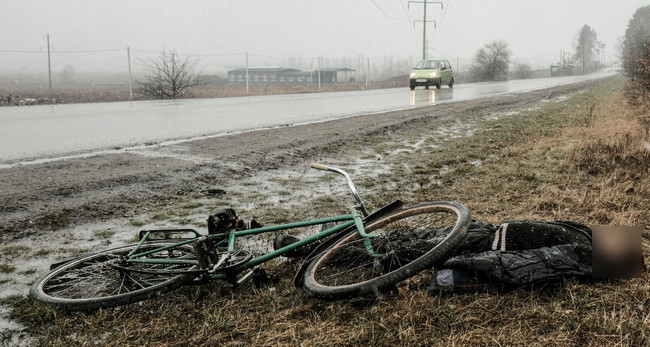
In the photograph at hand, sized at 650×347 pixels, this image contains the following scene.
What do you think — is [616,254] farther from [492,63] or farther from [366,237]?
[492,63]

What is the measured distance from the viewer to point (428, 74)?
33.5m

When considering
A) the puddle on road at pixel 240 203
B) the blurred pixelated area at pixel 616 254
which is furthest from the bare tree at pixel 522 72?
the blurred pixelated area at pixel 616 254

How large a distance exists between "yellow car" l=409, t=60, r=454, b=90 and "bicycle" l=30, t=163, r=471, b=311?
30363mm

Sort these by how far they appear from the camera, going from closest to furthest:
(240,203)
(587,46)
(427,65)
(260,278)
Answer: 1. (260,278)
2. (240,203)
3. (427,65)
4. (587,46)

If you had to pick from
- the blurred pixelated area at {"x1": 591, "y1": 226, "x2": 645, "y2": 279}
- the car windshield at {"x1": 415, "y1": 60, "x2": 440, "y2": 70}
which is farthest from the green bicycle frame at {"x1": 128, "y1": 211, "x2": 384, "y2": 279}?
the car windshield at {"x1": 415, "y1": 60, "x2": 440, "y2": 70}

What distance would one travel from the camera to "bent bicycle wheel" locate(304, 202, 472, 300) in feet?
11.0

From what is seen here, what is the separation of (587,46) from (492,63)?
8481 cm

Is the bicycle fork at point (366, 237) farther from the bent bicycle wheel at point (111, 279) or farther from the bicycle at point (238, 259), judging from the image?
the bent bicycle wheel at point (111, 279)

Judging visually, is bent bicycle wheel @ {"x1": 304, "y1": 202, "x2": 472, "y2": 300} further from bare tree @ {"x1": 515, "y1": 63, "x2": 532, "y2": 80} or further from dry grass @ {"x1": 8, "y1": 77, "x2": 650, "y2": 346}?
bare tree @ {"x1": 515, "y1": 63, "x2": 532, "y2": 80}

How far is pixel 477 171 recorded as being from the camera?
7.37 meters

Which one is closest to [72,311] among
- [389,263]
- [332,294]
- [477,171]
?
[332,294]

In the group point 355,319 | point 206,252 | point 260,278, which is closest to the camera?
point 355,319

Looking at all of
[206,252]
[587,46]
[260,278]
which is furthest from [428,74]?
[587,46]

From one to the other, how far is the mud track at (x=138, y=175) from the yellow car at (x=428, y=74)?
74.8 feet
